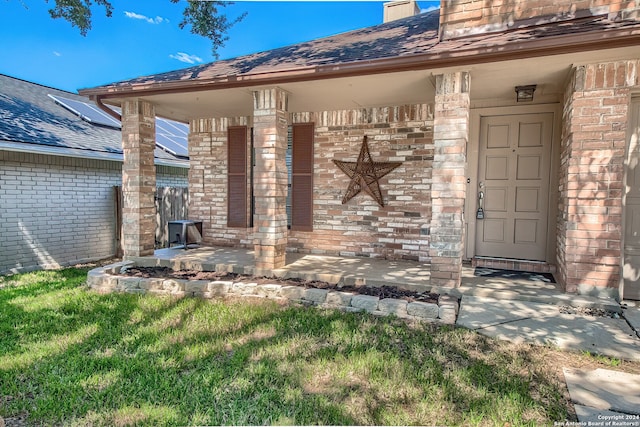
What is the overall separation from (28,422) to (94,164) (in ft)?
22.3

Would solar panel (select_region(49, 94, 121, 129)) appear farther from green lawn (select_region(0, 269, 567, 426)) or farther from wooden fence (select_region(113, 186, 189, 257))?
green lawn (select_region(0, 269, 567, 426))

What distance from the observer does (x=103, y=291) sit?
206 inches

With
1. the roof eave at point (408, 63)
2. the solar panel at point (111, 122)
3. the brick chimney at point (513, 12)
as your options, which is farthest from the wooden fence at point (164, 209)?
the brick chimney at point (513, 12)

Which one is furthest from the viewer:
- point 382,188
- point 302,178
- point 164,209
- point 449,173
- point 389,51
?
point 164,209

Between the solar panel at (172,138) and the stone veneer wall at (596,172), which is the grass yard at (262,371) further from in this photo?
the solar panel at (172,138)

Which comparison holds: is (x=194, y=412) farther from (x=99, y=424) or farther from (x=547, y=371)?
(x=547, y=371)

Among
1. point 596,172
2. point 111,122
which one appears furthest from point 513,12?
point 111,122

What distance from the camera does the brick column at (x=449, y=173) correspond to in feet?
14.1

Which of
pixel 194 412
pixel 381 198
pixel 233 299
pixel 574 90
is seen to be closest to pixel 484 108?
pixel 574 90

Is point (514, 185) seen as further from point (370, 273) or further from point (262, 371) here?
point (262, 371)

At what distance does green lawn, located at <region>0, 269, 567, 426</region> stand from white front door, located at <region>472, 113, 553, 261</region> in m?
2.68

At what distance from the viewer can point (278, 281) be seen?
5082 mm

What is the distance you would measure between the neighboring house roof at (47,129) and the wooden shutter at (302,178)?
401 cm

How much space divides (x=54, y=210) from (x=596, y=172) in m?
8.72
